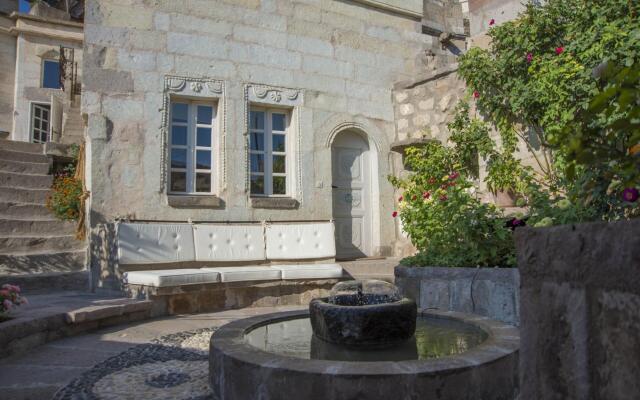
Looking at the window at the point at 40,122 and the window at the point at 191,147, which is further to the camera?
the window at the point at 40,122

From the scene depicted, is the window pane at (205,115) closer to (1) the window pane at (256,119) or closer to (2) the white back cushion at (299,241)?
(1) the window pane at (256,119)

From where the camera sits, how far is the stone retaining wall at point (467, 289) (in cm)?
345

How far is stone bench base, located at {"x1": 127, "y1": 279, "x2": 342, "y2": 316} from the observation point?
4922mm

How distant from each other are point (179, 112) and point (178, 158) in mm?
671

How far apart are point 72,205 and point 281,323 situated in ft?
16.6

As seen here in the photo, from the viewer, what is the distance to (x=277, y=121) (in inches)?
285

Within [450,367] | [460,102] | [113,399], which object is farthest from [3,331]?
[460,102]

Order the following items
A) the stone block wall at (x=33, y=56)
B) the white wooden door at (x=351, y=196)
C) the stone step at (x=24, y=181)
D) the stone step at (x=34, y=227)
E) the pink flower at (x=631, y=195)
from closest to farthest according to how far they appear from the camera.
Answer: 1. the pink flower at (x=631, y=195)
2. the stone step at (x=34, y=227)
3. the white wooden door at (x=351, y=196)
4. the stone step at (x=24, y=181)
5. the stone block wall at (x=33, y=56)

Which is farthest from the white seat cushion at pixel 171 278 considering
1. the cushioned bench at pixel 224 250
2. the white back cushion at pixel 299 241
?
the white back cushion at pixel 299 241

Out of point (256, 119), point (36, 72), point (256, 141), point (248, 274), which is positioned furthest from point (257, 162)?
point (36, 72)

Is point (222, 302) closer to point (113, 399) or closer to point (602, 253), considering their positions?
point (113, 399)

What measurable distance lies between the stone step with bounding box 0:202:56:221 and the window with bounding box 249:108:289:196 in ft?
10.3

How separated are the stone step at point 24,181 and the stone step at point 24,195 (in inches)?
6.7

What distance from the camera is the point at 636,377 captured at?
77cm
